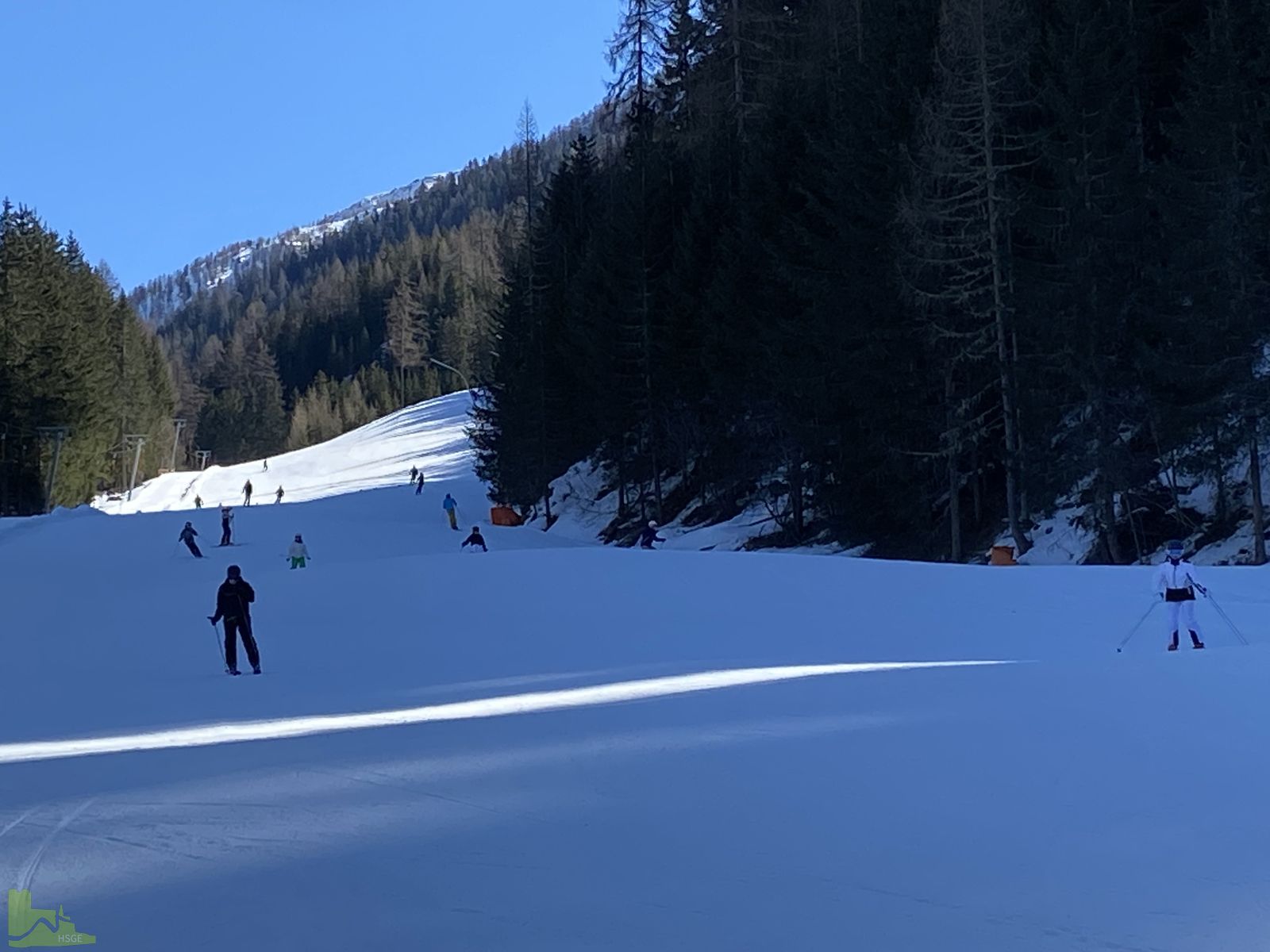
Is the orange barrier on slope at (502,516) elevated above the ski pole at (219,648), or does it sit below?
above

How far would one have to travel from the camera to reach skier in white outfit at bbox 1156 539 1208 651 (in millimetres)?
14617

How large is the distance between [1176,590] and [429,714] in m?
8.96

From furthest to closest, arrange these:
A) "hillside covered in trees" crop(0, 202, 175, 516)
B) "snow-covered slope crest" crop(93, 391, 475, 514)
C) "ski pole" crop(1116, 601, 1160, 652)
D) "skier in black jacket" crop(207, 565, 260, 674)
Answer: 1. "snow-covered slope crest" crop(93, 391, 475, 514)
2. "hillside covered in trees" crop(0, 202, 175, 516)
3. "skier in black jacket" crop(207, 565, 260, 674)
4. "ski pole" crop(1116, 601, 1160, 652)

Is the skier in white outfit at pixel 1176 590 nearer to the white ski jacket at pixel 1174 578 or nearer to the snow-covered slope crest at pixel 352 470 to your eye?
the white ski jacket at pixel 1174 578

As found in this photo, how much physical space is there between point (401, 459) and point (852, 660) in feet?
279

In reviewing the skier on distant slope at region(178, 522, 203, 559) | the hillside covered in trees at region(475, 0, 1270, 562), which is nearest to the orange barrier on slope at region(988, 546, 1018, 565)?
the hillside covered in trees at region(475, 0, 1270, 562)

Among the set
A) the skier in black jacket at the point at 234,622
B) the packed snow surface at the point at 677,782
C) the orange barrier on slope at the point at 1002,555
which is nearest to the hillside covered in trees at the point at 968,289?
the orange barrier on slope at the point at 1002,555

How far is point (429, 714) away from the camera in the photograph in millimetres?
11695

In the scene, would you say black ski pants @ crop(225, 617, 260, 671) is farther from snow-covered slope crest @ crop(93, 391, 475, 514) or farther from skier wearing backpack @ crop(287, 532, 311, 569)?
snow-covered slope crest @ crop(93, 391, 475, 514)

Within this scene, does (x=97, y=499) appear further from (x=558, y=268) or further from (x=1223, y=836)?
(x=1223, y=836)

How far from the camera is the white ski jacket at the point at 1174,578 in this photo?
14.6 meters

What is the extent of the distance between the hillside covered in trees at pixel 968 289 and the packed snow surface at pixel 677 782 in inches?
343

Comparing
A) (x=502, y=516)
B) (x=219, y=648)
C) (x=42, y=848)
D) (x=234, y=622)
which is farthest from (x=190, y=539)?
(x=42, y=848)

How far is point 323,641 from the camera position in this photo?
1919 cm
